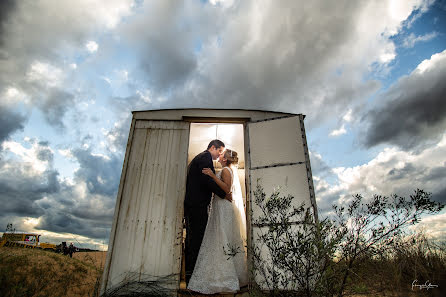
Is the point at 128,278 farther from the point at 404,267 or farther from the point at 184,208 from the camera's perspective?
the point at 404,267

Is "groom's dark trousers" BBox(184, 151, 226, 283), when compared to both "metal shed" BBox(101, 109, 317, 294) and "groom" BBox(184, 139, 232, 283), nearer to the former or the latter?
"groom" BBox(184, 139, 232, 283)

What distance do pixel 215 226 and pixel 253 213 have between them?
0.87 meters

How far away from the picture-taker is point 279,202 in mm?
2906

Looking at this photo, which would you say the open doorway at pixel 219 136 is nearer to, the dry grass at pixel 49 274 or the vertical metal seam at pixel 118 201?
the vertical metal seam at pixel 118 201

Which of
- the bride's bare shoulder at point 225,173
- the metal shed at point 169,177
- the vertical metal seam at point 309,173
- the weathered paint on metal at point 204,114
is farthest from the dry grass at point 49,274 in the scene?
the vertical metal seam at point 309,173

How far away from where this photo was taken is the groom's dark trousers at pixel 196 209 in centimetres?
438

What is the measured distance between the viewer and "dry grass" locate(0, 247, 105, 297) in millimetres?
3401

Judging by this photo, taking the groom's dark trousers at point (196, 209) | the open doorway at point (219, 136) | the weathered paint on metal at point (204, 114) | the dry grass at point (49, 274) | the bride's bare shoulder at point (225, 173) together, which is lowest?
the dry grass at point (49, 274)

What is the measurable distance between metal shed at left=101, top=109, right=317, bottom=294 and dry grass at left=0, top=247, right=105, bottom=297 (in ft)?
1.96

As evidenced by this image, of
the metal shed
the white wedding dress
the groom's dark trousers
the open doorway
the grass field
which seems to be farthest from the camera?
the open doorway

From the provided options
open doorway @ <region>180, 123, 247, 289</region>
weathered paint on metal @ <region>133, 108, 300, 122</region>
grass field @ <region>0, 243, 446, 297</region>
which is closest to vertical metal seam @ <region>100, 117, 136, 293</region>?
grass field @ <region>0, 243, 446, 297</region>

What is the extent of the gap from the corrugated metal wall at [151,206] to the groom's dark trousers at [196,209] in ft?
1.04

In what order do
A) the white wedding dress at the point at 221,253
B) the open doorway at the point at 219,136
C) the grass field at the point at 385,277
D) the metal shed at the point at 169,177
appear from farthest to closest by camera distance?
1. the open doorway at the point at 219,136
2. the metal shed at the point at 169,177
3. the white wedding dress at the point at 221,253
4. the grass field at the point at 385,277

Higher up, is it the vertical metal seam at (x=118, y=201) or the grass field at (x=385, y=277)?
the vertical metal seam at (x=118, y=201)
